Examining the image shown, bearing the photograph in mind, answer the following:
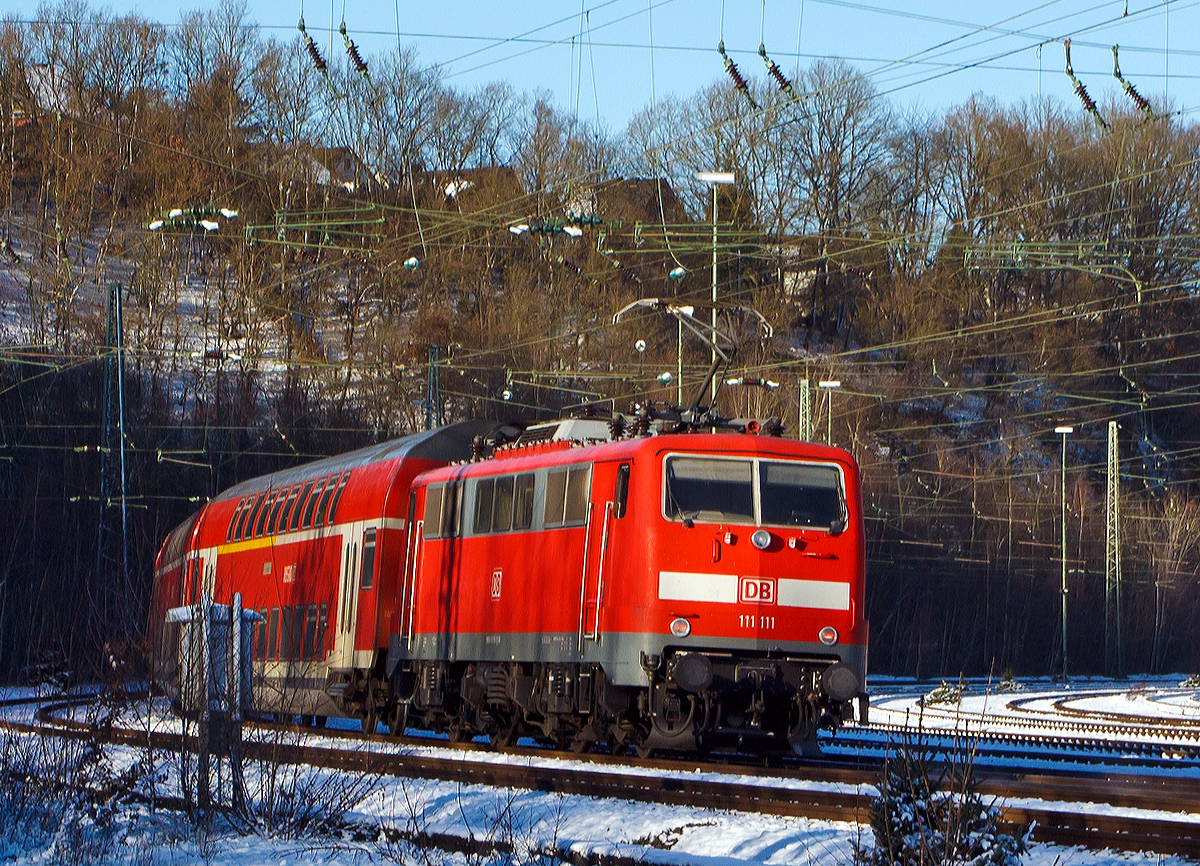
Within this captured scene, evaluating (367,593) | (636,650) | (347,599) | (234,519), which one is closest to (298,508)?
(347,599)

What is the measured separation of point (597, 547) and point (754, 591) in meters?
1.63

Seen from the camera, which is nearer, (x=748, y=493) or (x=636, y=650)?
(x=636, y=650)

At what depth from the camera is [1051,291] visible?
67000 millimetres

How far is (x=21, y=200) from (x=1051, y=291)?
4350 cm

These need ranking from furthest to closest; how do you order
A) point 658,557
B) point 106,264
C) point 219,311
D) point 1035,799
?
1. point 106,264
2. point 219,311
3. point 658,557
4. point 1035,799

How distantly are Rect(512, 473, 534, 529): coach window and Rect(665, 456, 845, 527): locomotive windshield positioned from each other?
2167 mm

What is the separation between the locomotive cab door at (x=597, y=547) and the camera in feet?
52.3

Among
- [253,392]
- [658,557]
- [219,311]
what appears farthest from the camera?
[219,311]

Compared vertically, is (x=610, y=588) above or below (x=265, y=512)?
below

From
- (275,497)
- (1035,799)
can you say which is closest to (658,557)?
(1035,799)

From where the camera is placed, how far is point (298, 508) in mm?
22656

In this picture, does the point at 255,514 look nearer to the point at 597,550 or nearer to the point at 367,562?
the point at 367,562

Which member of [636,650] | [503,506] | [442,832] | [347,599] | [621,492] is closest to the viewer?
[442,832]

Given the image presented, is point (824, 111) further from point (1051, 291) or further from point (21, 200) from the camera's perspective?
point (21, 200)
